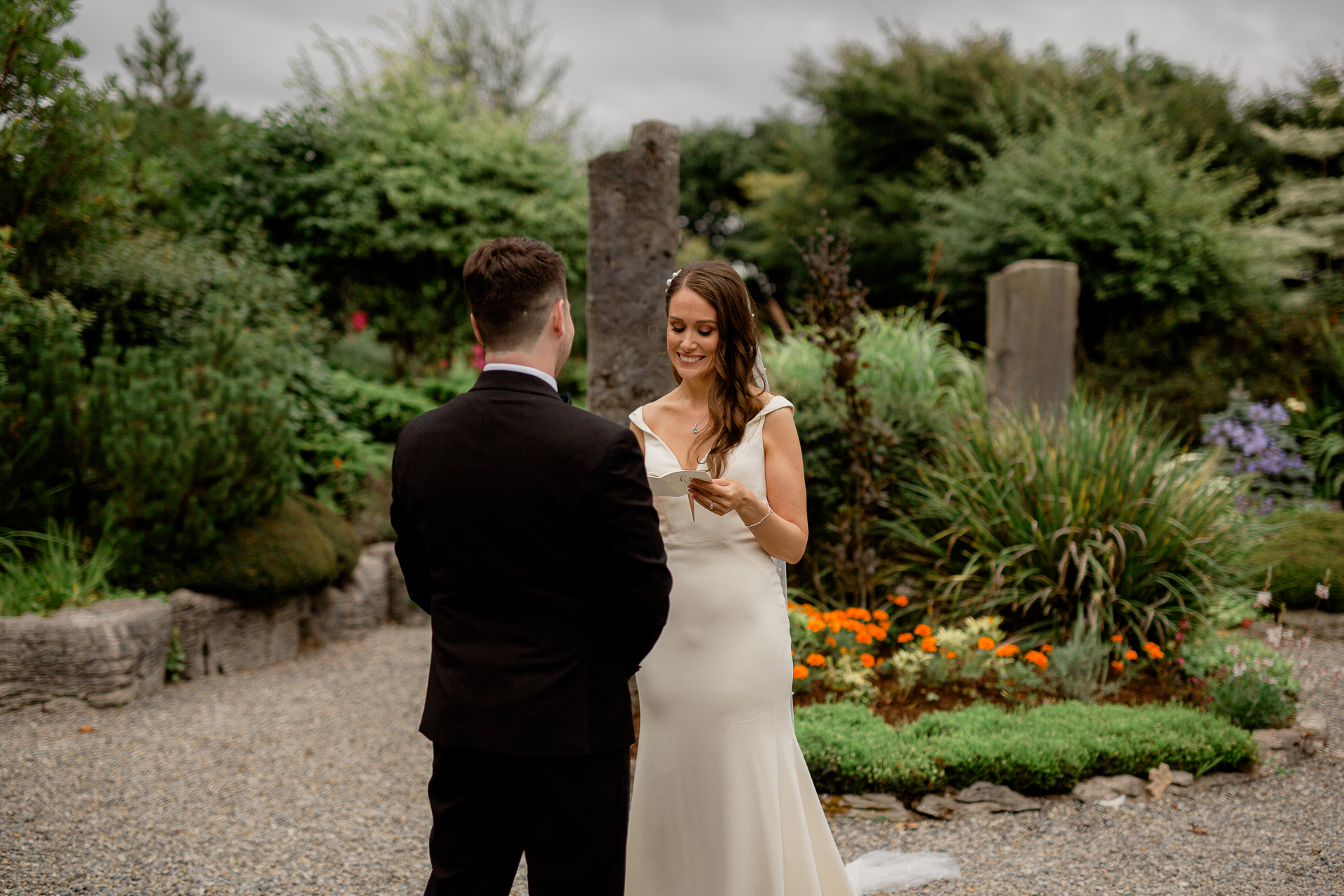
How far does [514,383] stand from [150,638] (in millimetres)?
Answer: 4136

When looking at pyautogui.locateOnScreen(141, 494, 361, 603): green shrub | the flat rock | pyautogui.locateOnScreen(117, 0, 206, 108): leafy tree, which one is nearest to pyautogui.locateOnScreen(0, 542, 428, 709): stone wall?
pyautogui.locateOnScreen(141, 494, 361, 603): green shrub

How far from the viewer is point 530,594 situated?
5.32ft

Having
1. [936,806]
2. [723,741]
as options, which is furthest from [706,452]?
[936,806]

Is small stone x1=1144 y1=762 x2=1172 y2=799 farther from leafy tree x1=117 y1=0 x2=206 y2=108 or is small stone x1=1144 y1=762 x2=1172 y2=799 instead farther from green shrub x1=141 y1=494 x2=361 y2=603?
leafy tree x1=117 y1=0 x2=206 y2=108

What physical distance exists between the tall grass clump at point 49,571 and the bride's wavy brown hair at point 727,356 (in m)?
4.14

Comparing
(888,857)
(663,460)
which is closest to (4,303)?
(663,460)

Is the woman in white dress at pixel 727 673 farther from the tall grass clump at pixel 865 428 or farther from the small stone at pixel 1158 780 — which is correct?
the tall grass clump at pixel 865 428

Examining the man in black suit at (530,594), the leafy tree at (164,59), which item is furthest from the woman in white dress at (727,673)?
the leafy tree at (164,59)

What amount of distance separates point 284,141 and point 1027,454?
8.12 m

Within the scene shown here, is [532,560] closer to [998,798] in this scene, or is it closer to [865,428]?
[998,798]

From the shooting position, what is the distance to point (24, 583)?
456cm

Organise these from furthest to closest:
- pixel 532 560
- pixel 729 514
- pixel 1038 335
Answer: pixel 1038 335, pixel 729 514, pixel 532 560

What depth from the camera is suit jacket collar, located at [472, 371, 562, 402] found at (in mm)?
1661

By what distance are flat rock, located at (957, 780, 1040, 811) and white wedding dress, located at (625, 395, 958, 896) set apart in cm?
128
